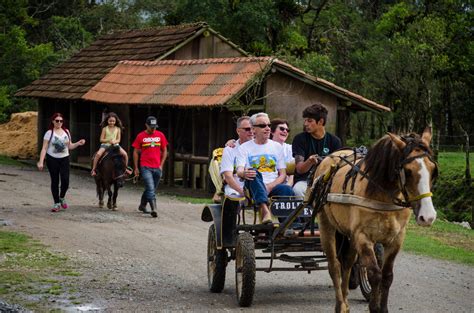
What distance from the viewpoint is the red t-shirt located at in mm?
18938

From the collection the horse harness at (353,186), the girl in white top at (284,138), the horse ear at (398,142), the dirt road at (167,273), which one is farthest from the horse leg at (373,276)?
the girl in white top at (284,138)

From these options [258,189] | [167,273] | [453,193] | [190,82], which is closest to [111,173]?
[190,82]

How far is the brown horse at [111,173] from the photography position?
20.0 m

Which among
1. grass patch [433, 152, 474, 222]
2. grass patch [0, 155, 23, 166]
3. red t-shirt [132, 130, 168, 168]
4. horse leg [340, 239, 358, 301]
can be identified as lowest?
grass patch [433, 152, 474, 222]

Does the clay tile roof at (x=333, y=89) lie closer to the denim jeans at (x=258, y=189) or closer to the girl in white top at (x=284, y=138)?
the girl in white top at (x=284, y=138)

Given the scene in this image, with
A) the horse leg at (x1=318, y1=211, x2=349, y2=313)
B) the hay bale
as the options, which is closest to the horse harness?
the horse leg at (x1=318, y1=211, x2=349, y2=313)

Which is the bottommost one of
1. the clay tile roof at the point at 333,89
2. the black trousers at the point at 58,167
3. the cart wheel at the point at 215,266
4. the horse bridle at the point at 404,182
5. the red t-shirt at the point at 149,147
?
the cart wheel at the point at 215,266

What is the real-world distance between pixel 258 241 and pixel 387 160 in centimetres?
245

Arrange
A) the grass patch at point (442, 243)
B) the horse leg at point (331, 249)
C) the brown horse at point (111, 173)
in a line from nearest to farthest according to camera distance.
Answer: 1. the horse leg at point (331, 249)
2. the grass patch at point (442, 243)
3. the brown horse at point (111, 173)

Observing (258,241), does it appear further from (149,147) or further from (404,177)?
(149,147)

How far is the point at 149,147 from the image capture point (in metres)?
18.9

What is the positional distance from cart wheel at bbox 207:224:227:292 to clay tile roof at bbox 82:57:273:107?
39.6ft

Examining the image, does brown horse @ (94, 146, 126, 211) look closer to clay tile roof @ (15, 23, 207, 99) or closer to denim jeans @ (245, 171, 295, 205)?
denim jeans @ (245, 171, 295, 205)

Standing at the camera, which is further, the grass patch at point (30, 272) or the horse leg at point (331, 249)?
the grass patch at point (30, 272)
